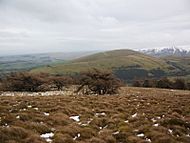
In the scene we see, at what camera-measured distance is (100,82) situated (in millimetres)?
54781

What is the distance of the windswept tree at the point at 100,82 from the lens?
181 feet

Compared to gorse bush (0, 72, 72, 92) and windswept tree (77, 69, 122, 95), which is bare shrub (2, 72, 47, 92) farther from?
windswept tree (77, 69, 122, 95)

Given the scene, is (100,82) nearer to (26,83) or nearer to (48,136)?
(26,83)

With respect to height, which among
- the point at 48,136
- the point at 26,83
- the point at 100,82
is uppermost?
the point at 48,136

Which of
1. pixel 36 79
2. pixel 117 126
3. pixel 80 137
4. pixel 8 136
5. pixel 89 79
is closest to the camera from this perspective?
pixel 8 136

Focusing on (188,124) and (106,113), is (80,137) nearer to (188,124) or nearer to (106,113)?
(188,124)

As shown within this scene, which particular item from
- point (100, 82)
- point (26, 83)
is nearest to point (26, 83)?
point (26, 83)

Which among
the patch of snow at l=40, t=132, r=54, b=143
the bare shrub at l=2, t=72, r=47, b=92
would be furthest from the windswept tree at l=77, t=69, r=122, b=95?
the patch of snow at l=40, t=132, r=54, b=143

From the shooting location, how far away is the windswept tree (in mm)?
55213

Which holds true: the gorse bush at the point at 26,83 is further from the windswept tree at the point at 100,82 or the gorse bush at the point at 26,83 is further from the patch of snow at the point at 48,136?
the patch of snow at the point at 48,136

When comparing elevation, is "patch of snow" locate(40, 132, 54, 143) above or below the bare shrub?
above

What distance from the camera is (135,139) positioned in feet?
42.8

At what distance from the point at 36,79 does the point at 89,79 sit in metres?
18.5

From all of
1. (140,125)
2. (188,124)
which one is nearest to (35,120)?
(140,125)
